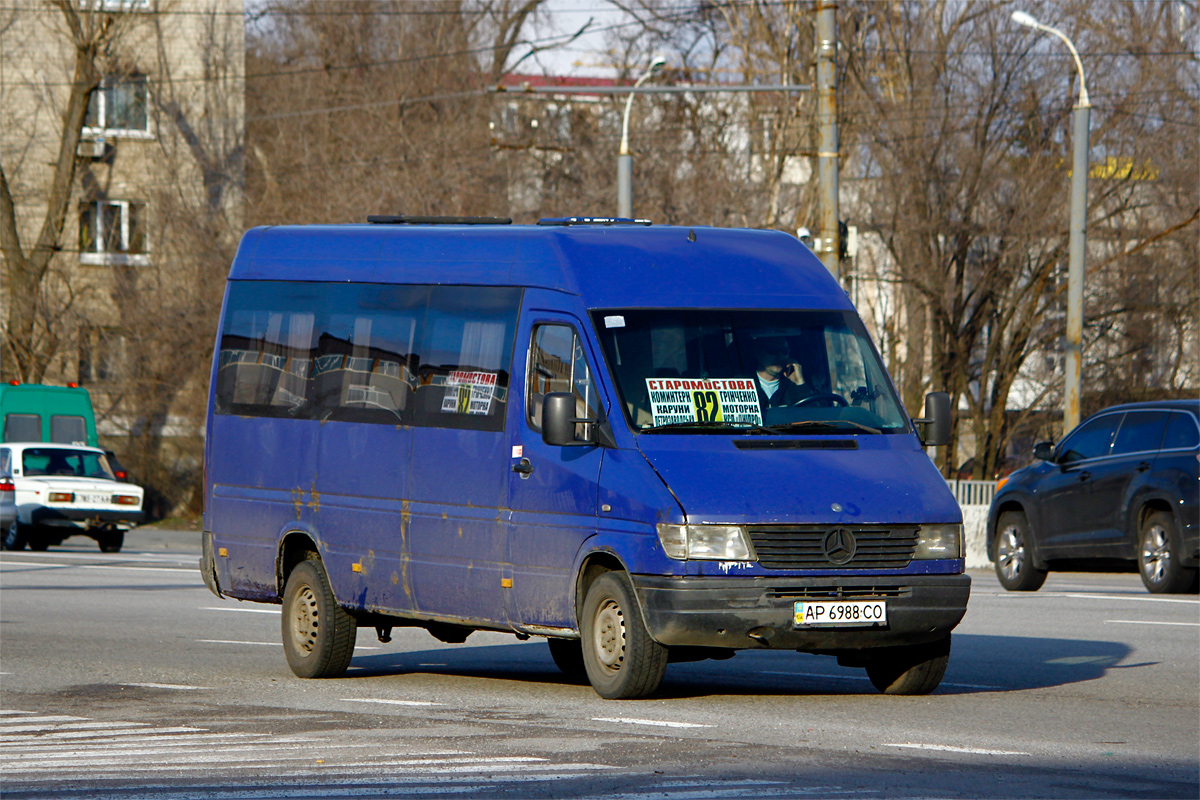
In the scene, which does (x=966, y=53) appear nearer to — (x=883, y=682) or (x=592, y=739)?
(x=883, y=682)

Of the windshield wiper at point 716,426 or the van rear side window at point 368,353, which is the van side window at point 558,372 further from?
the windshield wiper at point 716,426

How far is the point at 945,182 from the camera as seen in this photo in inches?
1480

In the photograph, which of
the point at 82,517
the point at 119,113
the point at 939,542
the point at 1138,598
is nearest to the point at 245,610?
the point at 1138,598

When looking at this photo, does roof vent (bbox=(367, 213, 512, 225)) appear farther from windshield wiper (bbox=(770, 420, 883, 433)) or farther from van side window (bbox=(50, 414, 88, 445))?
van side window (bbox=(50, 414, 88, 445))

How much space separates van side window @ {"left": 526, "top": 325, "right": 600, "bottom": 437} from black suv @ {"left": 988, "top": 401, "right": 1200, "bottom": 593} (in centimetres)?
920

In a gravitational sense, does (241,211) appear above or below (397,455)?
above

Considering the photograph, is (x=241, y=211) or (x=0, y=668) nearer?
(x=0, y=668)

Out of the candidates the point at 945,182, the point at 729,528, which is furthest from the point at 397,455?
the point at 945,182

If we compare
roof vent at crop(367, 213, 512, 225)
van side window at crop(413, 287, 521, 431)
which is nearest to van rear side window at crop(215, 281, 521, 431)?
van side window at crop(413, 287, 521, 431)

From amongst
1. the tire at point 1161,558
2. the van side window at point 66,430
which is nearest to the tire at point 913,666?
the tire at point 1161,558

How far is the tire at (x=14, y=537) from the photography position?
29.3 m

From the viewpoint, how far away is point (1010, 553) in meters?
20.5

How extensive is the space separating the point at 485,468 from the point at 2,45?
37.8 metres

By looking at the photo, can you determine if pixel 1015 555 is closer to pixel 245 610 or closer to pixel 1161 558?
pixel 1161 558
